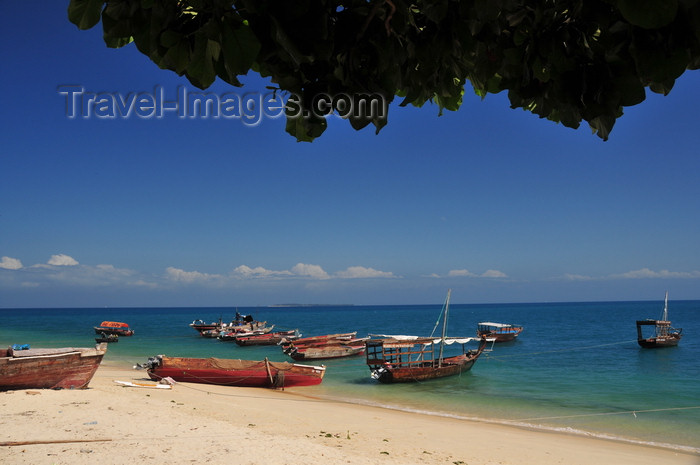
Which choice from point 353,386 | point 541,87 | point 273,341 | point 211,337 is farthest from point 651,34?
point 211,337

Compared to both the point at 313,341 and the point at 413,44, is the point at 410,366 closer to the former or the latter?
the point at 313,341

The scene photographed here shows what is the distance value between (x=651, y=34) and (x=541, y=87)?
1.62ft

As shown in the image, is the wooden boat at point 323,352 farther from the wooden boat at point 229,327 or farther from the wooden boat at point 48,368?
the wooden boat at point 229,327

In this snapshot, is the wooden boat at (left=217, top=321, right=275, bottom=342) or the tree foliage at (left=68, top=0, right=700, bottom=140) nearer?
the tree foliage at (left=68, top=0, right=700, bottom=140)

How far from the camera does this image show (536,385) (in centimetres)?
2523

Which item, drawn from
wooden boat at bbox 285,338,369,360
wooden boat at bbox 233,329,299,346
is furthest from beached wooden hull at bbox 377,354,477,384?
wooden boat at bbox 233,329,299,346

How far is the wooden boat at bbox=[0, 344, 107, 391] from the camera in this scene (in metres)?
14.0

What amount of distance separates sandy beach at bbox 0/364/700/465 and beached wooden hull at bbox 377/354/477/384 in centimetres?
644

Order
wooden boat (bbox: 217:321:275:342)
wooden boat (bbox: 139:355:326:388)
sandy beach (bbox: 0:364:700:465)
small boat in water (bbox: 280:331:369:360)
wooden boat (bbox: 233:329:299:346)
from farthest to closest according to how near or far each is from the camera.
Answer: wooden boat (bbox: 217:321:275:342) < wooden boat (bbox: 233:329:299:346) < small boat in water (bbox: 280:331:369:360) < wooden boat (bbox: 139:355:326:388) < sandy beach (bbox: 0:364:700:465)

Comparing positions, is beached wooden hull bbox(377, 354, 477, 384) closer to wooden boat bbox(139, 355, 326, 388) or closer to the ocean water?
the ocean water

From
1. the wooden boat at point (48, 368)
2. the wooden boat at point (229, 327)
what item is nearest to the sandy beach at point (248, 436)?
the wooden boat at point (48, 368)

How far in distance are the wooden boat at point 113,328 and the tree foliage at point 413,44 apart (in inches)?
2227

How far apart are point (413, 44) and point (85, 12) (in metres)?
1.02

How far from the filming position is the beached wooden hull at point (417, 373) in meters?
23.9
